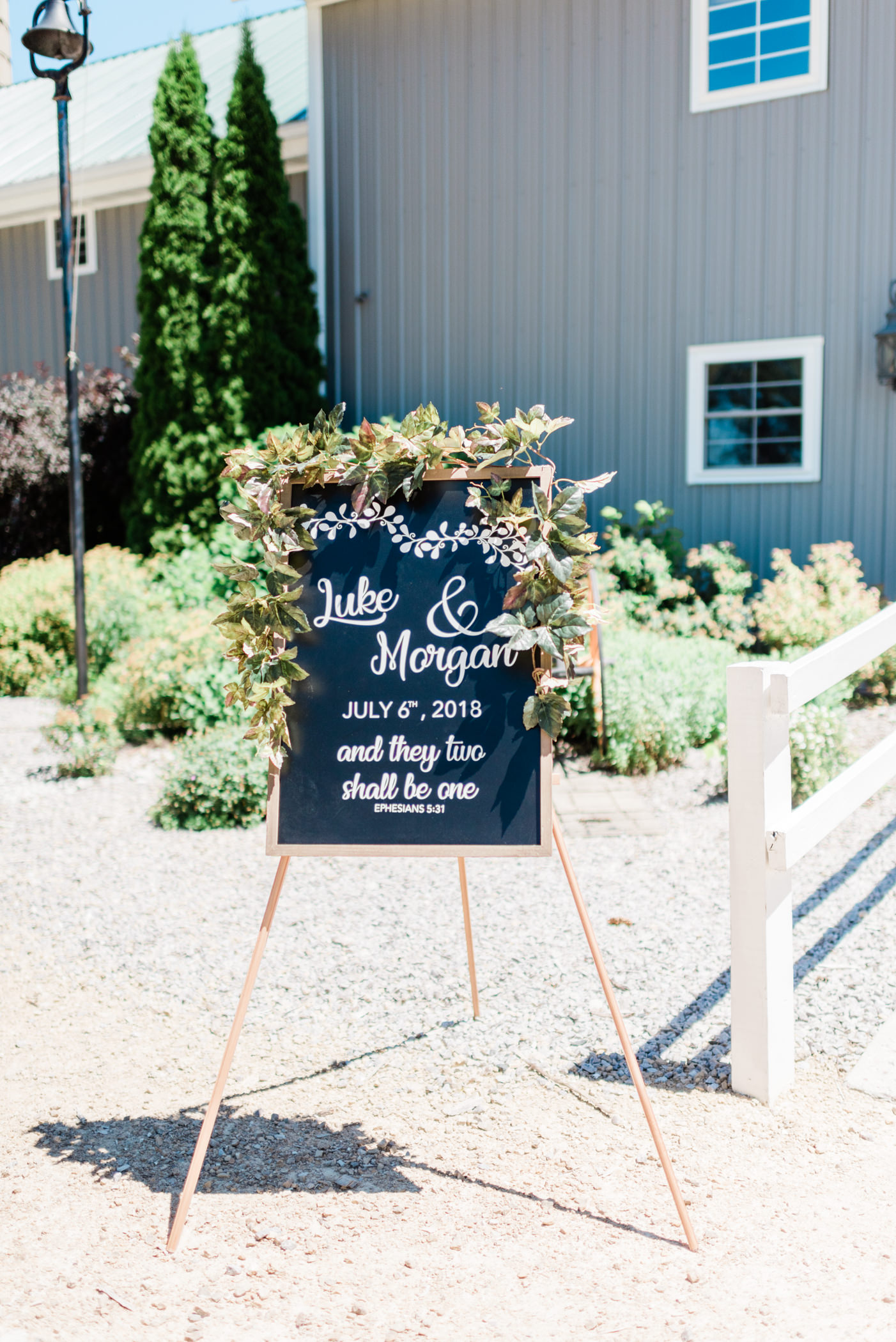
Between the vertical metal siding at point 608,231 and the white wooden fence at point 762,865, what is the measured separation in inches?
244

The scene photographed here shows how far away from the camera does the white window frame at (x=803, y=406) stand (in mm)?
8539

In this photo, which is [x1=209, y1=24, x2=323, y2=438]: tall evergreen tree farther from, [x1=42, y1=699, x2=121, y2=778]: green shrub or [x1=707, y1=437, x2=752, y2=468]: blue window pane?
[x1=42, y1=699, x2=121, y2=778]: green shrub

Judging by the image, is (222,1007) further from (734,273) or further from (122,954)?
(734,273)

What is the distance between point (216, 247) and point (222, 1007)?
8010 millimetres

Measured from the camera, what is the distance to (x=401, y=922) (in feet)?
13.4

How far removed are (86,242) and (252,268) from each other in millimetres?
4501

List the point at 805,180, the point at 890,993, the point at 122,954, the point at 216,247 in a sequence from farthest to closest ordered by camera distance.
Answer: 1. the point at 216,247
2. the point at 805,180
3. the point at 122,954
4. the point at 890,993

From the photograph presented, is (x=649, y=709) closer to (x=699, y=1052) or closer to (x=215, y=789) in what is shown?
(x=215, y=789)

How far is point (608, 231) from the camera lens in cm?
929

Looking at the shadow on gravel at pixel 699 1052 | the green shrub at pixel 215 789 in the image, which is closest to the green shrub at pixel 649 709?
the green shrub at pixel 215 789

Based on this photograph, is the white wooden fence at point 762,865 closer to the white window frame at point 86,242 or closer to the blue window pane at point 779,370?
the blue window pane at point 779,370

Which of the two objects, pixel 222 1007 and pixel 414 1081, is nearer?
pixel 414 1081

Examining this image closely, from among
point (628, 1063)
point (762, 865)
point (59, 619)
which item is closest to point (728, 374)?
point (59, 619)

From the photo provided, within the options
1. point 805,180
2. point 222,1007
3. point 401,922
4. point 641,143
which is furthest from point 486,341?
point 222,1007
